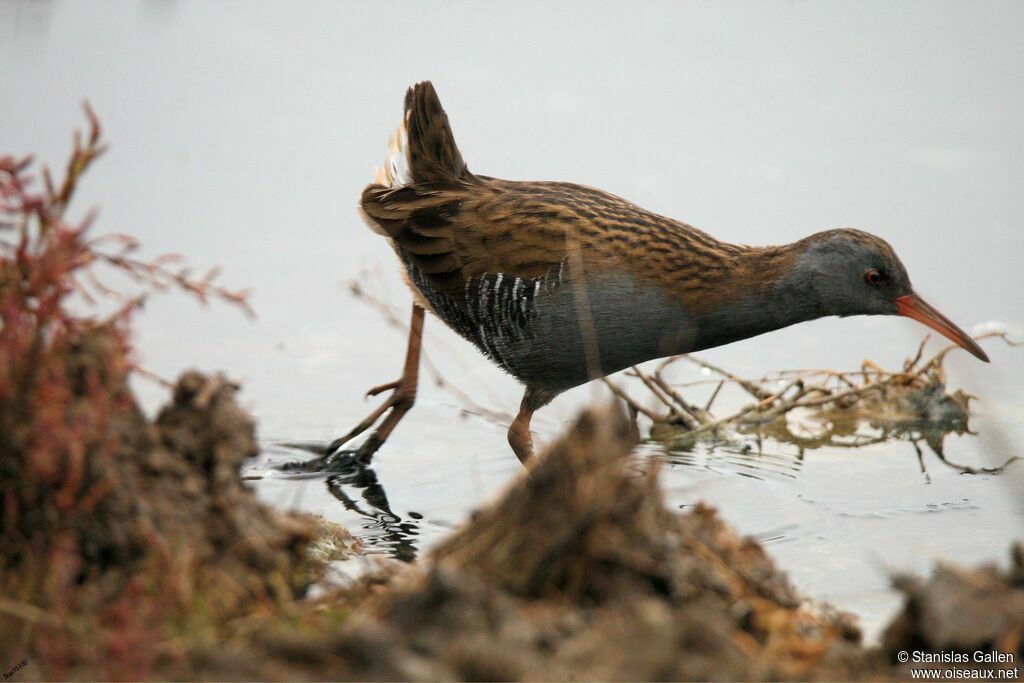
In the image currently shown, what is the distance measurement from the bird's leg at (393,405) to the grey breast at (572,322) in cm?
52

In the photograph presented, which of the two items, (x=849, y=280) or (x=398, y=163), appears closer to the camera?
(x=849, y=280)

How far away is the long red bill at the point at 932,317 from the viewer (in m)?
4.51

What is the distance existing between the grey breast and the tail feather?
0.56 metres

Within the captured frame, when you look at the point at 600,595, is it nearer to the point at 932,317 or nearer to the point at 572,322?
the point at 572,322

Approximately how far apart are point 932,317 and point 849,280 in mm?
376

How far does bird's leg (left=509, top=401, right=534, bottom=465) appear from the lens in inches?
193

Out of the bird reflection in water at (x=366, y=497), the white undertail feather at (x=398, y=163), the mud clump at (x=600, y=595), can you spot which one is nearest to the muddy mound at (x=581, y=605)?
the mud clump at (x=600, y=595)

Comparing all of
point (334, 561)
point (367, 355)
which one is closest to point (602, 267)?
point (334, 561)

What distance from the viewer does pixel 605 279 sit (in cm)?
445

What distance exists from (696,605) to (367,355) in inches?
157

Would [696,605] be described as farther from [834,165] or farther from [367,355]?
[834,165]

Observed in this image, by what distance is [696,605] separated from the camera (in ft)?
7.70

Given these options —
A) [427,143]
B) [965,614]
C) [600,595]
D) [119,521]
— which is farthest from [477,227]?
[965,614]

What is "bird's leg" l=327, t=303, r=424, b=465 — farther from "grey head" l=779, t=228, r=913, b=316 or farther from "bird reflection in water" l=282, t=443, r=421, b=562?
"grey head" l=779, t=228, r=913, b=316
